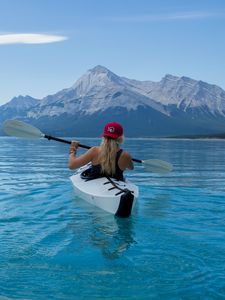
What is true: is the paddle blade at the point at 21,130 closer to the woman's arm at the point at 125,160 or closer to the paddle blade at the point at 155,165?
the paddle blade at the point at 155,165

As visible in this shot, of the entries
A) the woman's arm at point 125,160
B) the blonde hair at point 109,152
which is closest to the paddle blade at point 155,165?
the woman's arm at point 125,160

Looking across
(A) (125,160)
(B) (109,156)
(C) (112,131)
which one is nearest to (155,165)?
(A) (125,160)

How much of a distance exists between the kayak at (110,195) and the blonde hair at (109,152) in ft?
1.06

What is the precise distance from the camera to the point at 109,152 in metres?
10.3

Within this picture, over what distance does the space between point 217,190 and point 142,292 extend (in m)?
11.3

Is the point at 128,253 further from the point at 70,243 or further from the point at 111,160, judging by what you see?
the point at 111,160

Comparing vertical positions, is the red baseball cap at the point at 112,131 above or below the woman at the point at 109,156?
above

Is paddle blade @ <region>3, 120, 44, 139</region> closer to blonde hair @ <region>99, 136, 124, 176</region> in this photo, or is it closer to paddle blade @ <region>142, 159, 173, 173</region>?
paddle blade @ <region>142, 159, 173, 173</region>

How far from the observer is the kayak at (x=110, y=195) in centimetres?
985

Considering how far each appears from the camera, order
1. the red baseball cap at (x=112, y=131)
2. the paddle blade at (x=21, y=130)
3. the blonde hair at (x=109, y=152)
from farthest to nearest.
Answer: the paddle blade at (x=21, y=130) < the blonde hair at (x=109, y=152) < the red baseball cap at (x=112, y=131)

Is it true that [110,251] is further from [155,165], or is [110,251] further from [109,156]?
[155,165]

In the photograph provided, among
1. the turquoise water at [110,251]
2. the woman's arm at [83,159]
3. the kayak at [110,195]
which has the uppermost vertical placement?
the woman's arm at [83,159]

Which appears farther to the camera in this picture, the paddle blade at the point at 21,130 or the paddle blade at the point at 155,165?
the paddle blade at the point at 155,165

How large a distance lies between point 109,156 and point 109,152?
0.41ft
